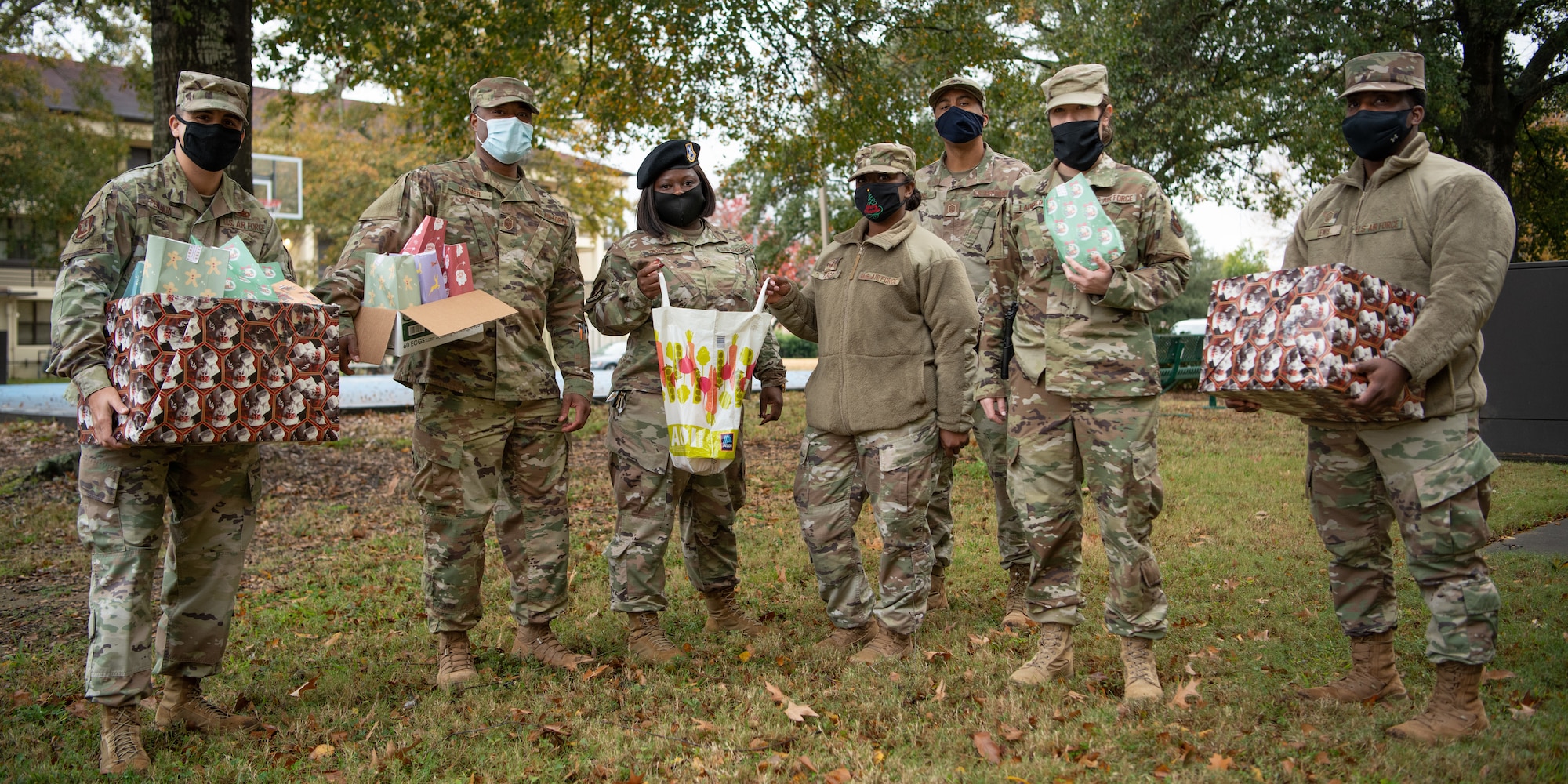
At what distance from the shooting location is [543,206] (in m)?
5.22

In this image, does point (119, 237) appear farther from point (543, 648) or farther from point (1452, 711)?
point (1452, 711)

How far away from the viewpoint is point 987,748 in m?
3.90

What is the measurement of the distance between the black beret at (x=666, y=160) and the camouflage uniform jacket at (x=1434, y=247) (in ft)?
9.15

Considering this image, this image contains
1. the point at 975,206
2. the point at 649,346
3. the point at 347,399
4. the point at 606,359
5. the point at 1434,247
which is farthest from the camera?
the point at 606,359

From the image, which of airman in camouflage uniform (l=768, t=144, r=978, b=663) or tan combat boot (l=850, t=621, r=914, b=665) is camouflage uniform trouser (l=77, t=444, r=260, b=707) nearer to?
airman in camouflage uniform (l=768, t=144, r=978, b=663)

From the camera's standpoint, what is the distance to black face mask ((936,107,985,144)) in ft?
19.1

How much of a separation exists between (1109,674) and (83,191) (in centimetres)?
2625

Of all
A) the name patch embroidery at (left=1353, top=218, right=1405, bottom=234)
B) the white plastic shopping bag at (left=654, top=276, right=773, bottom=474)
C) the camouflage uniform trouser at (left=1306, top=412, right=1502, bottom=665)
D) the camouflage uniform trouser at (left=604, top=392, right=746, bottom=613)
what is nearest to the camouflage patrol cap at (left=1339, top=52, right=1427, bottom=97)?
the name patch embroidery at (left=1353, top=218, right=1405, bottom=234)

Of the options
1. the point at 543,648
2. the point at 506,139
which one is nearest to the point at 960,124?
the point at 506,139

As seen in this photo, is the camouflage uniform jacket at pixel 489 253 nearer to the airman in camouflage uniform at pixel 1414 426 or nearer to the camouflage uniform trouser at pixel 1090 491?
the camouflage uniform trouser at pixel 1090 491

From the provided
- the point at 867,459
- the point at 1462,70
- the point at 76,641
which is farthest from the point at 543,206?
the point at 1462,70

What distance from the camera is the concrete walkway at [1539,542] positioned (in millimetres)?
7172

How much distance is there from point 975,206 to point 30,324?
47.7 m

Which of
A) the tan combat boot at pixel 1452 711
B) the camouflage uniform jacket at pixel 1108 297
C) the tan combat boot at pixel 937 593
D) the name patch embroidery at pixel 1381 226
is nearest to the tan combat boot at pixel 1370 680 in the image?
the tan combat boot at pixel 1452 711
